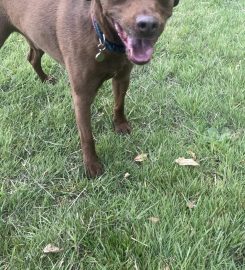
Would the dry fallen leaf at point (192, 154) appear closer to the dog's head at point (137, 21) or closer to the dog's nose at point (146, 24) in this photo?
the dog's head at point (137, 21)

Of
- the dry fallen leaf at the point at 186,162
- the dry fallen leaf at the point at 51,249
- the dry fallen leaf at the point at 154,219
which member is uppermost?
the dry fallen leaf at the point at 51,249

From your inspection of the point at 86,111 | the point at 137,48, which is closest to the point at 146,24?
the point at 137,48

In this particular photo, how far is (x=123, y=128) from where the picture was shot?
10.7ft

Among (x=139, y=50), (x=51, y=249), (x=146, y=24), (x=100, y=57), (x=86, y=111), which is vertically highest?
(x=146, y=24)

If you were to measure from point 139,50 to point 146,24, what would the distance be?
215mm

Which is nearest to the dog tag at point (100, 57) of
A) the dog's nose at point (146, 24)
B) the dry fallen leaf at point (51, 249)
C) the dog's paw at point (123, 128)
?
the dog's nose at point (146, 24)

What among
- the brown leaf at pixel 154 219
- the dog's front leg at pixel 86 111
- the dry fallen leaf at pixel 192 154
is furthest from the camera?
the dry fallen leaf at pixel 192 154

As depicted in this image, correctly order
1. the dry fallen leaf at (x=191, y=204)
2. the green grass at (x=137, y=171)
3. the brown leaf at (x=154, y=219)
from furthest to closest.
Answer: the dry fallen leaf at (x=191, y=204)
the brown leaf at (x=154, y=219)
the green grass at (x=137, y=171)

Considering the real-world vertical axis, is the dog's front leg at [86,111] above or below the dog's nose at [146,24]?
below

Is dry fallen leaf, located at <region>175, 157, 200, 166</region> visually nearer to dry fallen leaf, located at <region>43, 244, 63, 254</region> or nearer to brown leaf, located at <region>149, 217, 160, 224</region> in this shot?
brown leaf, located at <region>149, 217, 160, 224</region>

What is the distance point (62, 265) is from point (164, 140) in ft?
4.08

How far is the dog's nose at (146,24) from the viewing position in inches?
83.8

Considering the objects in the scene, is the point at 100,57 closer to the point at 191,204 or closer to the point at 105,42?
the point at 105,42

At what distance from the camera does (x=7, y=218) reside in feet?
8.27
